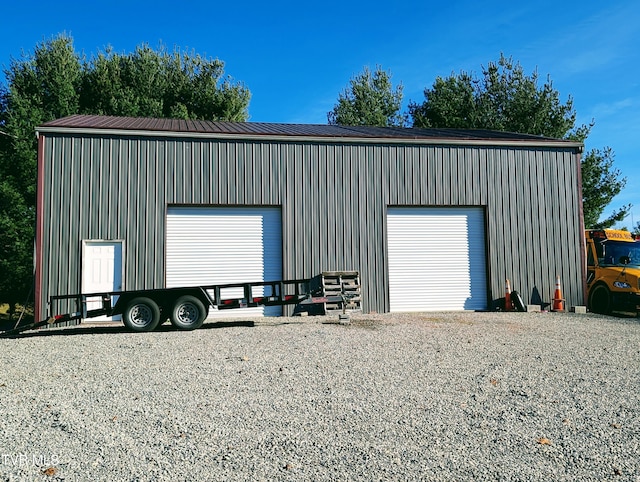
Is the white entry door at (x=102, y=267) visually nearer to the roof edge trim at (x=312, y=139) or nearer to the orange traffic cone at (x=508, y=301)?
the roof edge trim at (x=312, y=139)

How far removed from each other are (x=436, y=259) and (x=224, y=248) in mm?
6484

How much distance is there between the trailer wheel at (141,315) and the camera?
11049 mm

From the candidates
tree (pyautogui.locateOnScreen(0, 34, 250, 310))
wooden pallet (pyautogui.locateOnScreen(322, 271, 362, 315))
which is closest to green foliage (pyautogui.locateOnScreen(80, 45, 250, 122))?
tree (pyautogui.locateOnScreen(0, 34, 250, 310))

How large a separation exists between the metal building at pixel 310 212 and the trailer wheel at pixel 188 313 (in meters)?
3.14

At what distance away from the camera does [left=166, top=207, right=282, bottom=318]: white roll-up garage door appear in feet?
47.5

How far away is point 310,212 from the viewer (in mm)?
15023

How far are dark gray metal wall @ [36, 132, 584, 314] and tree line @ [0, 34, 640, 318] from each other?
10.5m

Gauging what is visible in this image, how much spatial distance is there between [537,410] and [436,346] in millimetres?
3697

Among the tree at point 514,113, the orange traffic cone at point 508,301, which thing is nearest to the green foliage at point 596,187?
the tree at point 514,113

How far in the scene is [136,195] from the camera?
14.2 metres

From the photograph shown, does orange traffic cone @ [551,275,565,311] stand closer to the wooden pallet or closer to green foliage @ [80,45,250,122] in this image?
the wooden pallet

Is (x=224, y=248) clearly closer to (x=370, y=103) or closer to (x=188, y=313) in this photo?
(x=188, y=313)

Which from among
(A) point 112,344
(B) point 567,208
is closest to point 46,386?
(A) point 112,344

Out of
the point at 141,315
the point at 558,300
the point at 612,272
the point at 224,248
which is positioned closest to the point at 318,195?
the point at 224,248
